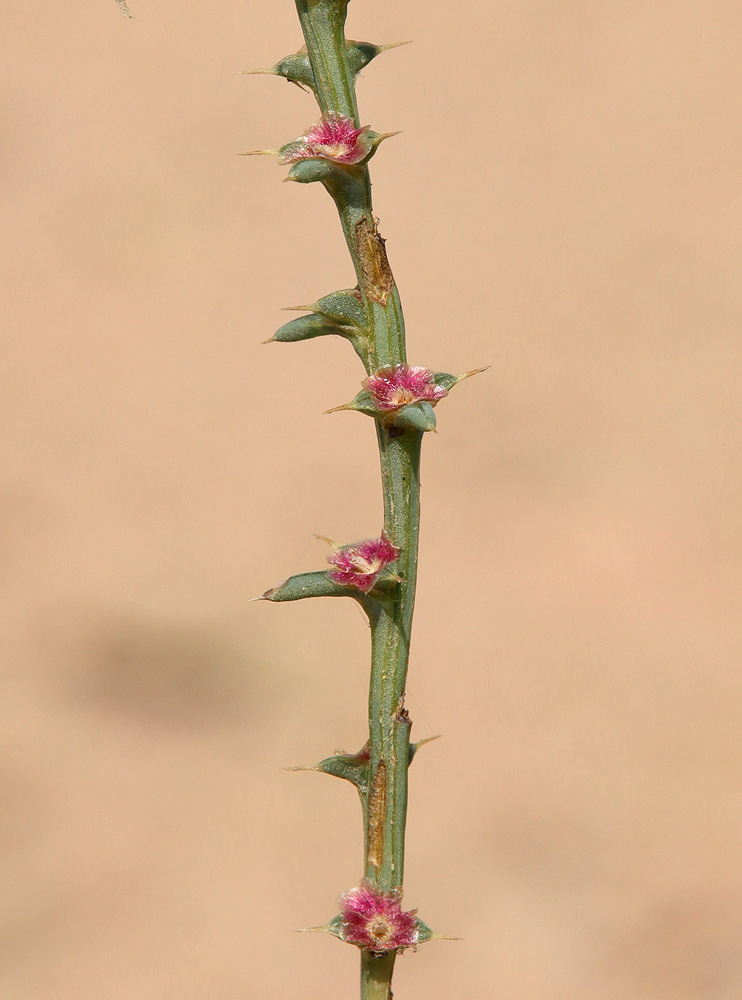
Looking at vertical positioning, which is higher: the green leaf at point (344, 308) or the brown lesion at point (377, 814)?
the green leaf at point (344, 308)

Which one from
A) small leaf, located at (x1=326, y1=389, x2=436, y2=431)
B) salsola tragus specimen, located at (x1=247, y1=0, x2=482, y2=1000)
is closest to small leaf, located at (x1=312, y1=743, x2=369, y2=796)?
salsola tragus specimen, located at (x1=247, y1=0, x2=482, y2=1000)

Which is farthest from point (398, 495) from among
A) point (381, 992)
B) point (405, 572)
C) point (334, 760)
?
point (381, 992)

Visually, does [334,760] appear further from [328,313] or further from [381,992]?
[328,313]

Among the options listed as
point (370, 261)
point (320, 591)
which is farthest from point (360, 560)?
point (370, 261)

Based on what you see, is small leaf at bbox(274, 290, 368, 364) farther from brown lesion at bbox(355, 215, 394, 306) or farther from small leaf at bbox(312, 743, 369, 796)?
small leaf at bbox(312, 743, 369, 796)

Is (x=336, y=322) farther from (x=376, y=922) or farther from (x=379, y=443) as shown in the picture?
(x=376, y=922)

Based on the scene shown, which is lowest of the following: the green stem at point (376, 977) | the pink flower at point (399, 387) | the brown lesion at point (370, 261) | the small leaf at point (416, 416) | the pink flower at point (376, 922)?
the green stem at point (376, 977)

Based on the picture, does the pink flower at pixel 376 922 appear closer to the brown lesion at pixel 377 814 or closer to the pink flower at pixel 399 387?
the brown lesion at pixel 377 814

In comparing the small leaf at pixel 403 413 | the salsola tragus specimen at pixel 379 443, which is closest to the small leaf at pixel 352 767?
the salsola tragus specimen at pixel 379 443
